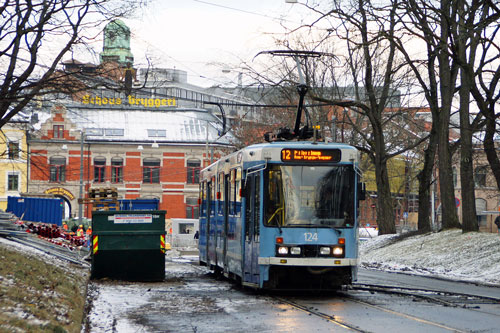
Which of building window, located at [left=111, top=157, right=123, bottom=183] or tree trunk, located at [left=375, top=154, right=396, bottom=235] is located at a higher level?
building window, located at [left=111, top=157, right=123, bottom=183]

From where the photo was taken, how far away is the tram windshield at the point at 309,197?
54.5 ft

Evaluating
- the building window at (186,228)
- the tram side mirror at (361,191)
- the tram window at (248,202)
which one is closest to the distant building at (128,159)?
the building window at (186,228)

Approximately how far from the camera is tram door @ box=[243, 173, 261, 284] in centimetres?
1680

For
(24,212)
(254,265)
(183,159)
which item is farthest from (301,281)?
(183,159)

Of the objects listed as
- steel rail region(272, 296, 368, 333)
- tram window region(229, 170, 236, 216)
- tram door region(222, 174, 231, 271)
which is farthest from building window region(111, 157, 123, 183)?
steel rail region(272, 296, 368, 333)

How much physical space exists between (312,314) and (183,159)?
73.5 meters

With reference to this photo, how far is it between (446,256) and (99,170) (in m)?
61.1

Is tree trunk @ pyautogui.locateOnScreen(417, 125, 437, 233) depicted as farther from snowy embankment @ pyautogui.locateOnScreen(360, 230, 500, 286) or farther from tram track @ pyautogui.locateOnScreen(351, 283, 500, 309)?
tram track @ pyautogui.locateOnScreen(351, 283, 500, 309)

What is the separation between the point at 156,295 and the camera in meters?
17.0

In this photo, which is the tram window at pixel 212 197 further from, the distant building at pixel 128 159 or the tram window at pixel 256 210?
the distant building at pixel 128 159

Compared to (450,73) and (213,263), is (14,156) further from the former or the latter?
(450,73)

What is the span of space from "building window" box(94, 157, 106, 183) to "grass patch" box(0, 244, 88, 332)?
66570 mm

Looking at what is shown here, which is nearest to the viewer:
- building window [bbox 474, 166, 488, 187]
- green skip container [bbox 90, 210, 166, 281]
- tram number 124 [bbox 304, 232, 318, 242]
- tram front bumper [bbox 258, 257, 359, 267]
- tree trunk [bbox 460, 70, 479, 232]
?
tram front bumper [bbox 258, 257, 359, 267]

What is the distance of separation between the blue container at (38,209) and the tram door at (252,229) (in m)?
37.6
